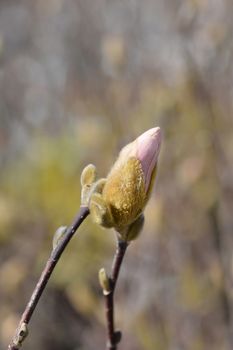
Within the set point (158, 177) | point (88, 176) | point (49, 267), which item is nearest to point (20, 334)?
point (49, 267)

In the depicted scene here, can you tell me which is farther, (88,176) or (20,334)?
(88,176)

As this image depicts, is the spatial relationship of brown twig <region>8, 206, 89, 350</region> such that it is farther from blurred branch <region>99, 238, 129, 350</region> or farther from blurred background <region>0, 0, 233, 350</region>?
blurred background <region>0, 0, 233, 350</region>

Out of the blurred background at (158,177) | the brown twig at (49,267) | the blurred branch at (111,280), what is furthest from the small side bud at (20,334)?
the blurred background at (158,177)

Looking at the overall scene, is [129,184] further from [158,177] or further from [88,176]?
[158,177]

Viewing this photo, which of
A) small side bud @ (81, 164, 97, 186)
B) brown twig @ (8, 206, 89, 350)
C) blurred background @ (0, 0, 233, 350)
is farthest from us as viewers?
blurred background @ (0, 0, 233, 350)

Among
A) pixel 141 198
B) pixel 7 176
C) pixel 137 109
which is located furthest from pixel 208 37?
pixel 7 176

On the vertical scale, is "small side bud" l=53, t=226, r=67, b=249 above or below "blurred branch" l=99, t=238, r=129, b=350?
above

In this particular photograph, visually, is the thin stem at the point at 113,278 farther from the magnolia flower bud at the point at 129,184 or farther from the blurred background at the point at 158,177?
the blurred background at the point at 158,177

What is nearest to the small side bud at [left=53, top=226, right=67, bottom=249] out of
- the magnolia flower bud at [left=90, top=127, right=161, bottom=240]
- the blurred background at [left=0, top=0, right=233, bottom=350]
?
the magnolia flower bud at [left=90, top=127, right=161, bottom=240]
